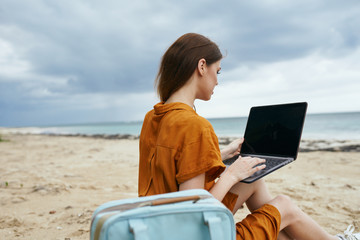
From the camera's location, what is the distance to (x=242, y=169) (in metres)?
1.46

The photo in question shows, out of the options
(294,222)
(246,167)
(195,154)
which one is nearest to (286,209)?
(294,222)

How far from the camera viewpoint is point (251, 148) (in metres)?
2.18

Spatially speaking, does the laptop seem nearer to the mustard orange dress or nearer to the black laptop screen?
the black laptop screen

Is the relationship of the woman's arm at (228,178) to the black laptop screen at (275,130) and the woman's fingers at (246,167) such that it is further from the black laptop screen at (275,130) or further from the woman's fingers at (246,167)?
the black laptop screen at (275,130)

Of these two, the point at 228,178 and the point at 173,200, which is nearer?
the point at 173,200

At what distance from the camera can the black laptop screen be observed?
187 centimetres

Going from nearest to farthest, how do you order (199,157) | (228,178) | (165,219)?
(165,219), (199,157), (228,178)

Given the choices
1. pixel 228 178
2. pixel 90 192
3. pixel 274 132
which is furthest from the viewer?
pixel 90 192

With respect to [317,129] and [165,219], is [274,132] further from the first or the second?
[317,129]

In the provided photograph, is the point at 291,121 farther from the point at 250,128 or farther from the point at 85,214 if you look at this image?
the point at 85,214

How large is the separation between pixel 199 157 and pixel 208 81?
527 mm

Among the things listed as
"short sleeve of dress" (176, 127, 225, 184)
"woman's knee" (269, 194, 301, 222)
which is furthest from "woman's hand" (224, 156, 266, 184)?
"woman's knee" (269, 194, 301, 222)

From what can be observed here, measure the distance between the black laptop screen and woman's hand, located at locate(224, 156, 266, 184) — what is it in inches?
18.2

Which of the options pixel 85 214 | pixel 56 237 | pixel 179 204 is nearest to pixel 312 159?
pixel 85 214
